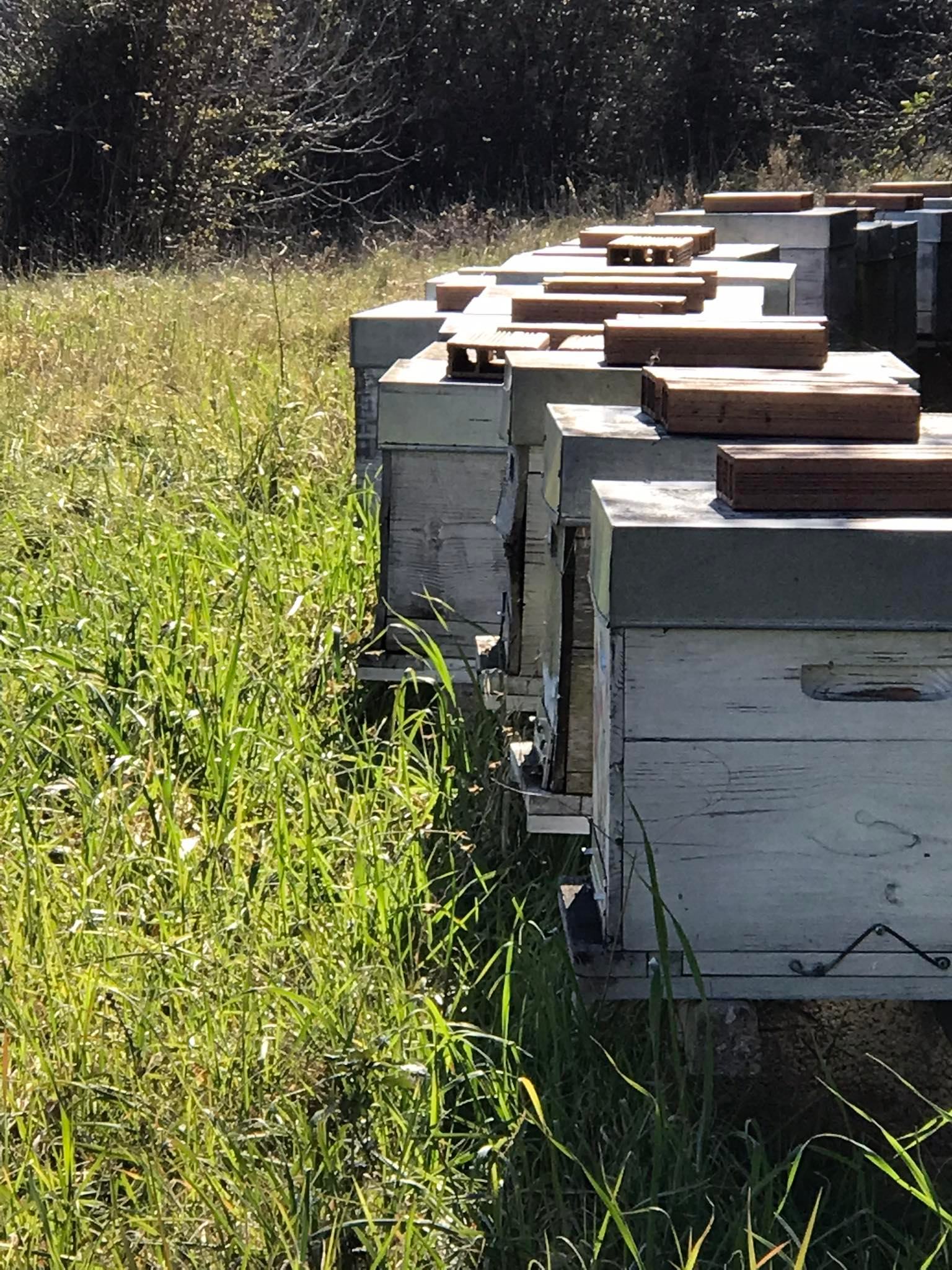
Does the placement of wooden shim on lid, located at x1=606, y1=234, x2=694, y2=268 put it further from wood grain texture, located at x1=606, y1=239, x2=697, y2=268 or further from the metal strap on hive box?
the metal strap on hive box

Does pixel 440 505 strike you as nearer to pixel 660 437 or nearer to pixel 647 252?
pixel 647 252

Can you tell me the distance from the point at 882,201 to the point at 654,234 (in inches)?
159

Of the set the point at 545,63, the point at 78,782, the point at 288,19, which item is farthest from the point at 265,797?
the point at 545,63

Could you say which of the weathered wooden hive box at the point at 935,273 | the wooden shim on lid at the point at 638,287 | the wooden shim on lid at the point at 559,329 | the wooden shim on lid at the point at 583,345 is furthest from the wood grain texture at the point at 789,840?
the weathered wooden hive box at the point at 935,273

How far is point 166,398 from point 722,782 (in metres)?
4.94

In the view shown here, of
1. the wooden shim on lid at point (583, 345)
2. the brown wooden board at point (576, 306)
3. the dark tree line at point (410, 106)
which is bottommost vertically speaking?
the wooden shim on lid at point (583, 345)

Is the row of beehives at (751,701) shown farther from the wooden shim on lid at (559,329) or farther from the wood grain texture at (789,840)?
the wooden shim on lid at (559,329)

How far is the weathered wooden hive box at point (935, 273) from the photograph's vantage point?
7988 mm

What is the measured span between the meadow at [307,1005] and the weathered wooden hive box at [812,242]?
2.45m

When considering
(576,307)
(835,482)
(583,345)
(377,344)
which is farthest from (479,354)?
(835,482)

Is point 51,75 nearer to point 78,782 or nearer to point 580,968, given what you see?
point 78,782

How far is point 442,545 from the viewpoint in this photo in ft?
11.4

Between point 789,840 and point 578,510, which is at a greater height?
point 578,510

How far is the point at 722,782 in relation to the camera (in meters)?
1.90
